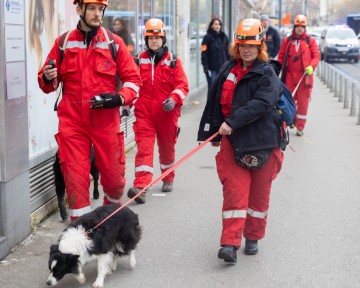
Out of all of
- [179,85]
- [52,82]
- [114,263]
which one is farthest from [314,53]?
[114,263]

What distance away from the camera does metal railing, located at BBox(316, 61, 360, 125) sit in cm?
1541

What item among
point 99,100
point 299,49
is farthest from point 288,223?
point 299,49

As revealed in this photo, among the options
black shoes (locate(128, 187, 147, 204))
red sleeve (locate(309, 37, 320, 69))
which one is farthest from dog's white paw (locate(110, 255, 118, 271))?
red sleeve (locate(309, 37, 320, 69))

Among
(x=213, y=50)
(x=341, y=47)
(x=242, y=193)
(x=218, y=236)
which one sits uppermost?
(x=213, y=50)

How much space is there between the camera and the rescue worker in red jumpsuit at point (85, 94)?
5.51m

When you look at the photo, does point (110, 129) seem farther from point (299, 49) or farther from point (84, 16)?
point (299, 49)

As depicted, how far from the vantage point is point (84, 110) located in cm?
552

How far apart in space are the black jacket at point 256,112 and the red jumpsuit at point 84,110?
2.73ft

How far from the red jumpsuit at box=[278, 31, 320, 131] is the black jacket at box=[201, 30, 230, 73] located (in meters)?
2.15

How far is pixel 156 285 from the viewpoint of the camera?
5.11 metres

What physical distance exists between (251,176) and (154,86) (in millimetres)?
2430

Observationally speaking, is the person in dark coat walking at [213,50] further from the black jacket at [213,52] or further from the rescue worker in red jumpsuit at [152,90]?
the rescue worker in red jumpsuit at [152,90]

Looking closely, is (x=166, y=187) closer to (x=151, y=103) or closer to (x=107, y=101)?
(x=151, y=103)

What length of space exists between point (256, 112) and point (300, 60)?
6.86 metres
